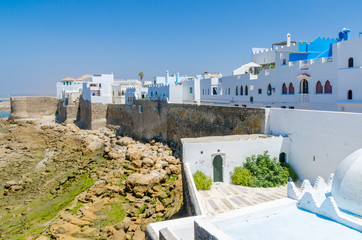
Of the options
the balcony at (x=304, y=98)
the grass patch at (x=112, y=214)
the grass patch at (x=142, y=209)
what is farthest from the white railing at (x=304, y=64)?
the grass patch at (x=112, y=214)

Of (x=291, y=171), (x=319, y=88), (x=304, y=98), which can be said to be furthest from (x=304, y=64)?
(x=291, y=171)

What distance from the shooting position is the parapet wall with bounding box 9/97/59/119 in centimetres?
Result: 4590

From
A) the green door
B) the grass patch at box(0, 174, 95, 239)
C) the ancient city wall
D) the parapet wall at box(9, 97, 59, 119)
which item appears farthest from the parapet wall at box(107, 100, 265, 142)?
the parapet wall at box(9, 97, 59, 119)

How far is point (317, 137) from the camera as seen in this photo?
11.2m

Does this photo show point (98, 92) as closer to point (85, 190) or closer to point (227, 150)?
point (85, 190)

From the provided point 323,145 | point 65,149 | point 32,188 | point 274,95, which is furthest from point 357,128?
point 65,149

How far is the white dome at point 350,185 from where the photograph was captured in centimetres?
549

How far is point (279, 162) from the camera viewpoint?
12.5 meters

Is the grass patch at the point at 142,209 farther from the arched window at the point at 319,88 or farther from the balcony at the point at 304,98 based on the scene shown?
the arched window at the point at 319,88

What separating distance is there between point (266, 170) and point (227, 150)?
1.90 metres

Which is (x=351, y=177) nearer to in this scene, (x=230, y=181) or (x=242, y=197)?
(x=242, y=197)

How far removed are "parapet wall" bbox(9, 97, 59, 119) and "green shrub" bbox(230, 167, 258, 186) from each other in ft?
145

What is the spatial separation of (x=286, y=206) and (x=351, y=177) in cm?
151

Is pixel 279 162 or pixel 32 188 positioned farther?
pixel 32 188
